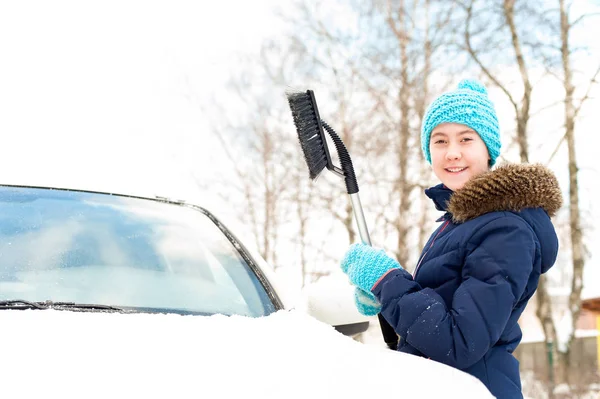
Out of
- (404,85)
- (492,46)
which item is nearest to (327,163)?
(492,46)

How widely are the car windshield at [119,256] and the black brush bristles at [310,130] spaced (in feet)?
1.49

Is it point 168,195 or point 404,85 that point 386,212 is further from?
point 168,195

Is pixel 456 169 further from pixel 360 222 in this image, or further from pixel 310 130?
pixel 310 130

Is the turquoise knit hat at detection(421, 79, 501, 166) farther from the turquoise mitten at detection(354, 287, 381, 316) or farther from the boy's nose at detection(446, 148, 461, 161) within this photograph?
the turquoise mitten at detection(354, 287, 381, 316)

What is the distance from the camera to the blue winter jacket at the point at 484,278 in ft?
4.34

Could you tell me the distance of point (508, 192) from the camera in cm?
145

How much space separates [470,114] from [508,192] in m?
0.31

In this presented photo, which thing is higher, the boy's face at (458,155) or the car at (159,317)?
the boy's face at (458,155)

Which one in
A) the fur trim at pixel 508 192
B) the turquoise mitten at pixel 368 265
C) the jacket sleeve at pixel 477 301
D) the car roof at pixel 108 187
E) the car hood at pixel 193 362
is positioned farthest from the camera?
the car roof at pixel 108 187

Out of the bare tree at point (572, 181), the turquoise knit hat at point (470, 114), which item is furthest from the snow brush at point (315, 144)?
the bare tree at point (572, 181)

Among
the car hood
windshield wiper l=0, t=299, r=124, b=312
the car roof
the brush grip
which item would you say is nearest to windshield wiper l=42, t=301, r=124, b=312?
windshield wiper l=0, t=299, r=124, b=312

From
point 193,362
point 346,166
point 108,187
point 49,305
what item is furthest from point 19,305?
point 346,166

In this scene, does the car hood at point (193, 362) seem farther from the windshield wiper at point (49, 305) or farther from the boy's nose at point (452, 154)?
the boy's nose at point (452, 154)

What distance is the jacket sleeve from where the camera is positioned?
1312 millimetres
